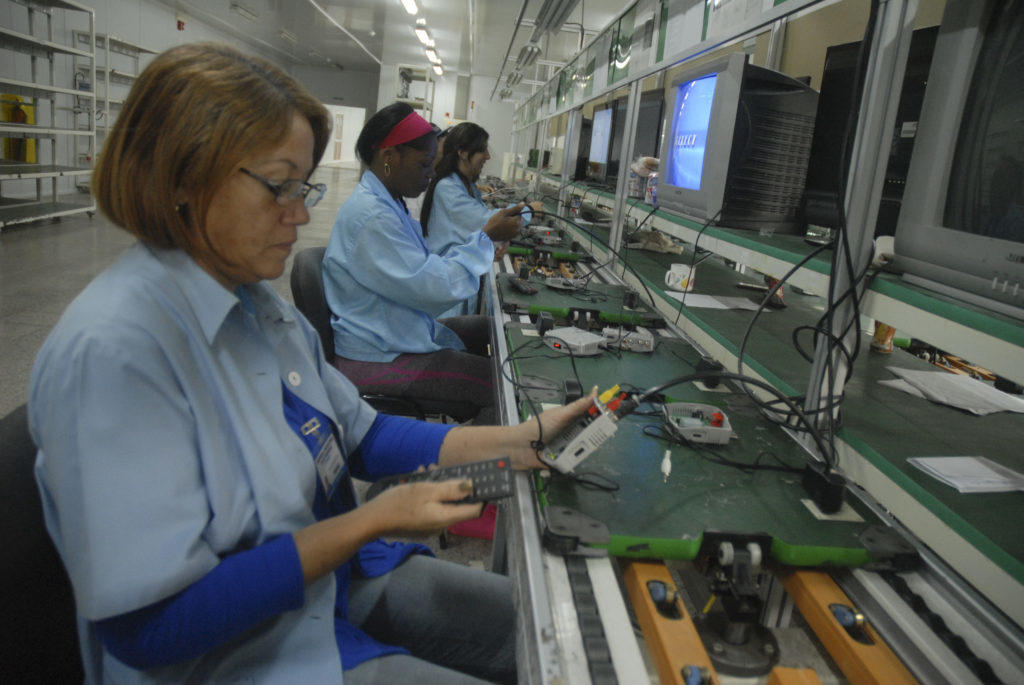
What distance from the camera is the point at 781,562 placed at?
89cm

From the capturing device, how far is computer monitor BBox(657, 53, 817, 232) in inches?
61.4

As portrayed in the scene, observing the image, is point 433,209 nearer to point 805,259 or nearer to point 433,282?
point 433,282

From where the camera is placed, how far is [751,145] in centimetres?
160

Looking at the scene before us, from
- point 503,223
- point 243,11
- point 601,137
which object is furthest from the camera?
point 243,11

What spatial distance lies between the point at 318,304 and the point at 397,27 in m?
9.95

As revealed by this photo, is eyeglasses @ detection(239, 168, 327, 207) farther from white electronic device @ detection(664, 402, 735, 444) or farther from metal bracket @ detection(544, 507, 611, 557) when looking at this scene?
white electronic device @ detection(664, 402, 735, 444)

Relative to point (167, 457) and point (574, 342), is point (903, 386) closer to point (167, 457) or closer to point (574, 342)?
point (574, 342)

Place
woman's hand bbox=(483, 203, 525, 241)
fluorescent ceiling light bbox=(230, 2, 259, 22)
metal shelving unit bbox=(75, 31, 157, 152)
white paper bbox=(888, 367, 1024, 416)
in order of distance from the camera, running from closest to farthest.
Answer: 1. white paper bbox=(888, 367, 1024, 416)
2. woman's hand bbox=(483, 203, 525, 241)
3. metal shelving unit bbox=(75, 31, 157, 152)
4. fluorescent ceiling light bbox=(230, 2, 259, 22)

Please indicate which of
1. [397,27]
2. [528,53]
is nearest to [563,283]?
[528,53]

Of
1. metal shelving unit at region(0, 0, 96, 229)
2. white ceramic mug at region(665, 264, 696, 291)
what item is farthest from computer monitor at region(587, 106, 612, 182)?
metal shelving unit at region(0, 0, 96, 229)

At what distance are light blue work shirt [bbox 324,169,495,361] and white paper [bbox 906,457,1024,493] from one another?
1451mm

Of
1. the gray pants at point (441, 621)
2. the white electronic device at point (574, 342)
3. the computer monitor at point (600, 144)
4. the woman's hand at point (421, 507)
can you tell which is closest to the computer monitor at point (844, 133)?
the white electronic device at point (574, 342)

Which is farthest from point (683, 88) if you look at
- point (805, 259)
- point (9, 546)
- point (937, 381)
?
point (9, 546)

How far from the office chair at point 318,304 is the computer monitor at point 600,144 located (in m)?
2.22
